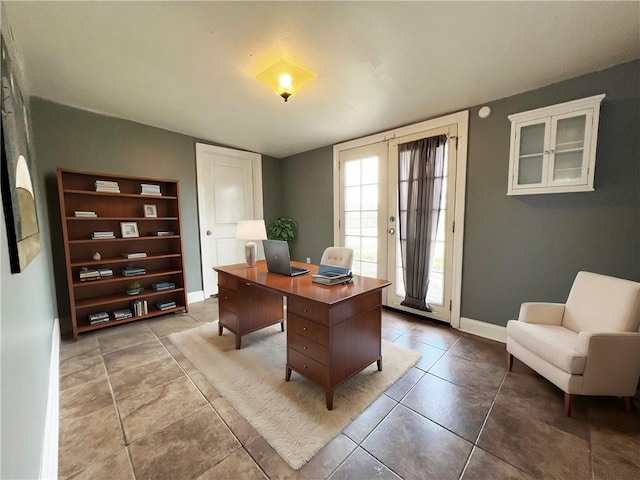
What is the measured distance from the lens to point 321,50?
1.85 m

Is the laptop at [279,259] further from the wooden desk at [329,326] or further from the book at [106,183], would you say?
the book at [106,183]

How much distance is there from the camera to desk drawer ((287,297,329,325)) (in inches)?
63.9

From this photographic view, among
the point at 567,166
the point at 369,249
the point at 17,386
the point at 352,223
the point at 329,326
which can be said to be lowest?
the point at 329,326

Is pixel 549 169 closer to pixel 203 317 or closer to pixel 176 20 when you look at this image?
pixel 176 20

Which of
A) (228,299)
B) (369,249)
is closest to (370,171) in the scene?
(369,249)

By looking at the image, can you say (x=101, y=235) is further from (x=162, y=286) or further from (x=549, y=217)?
(x=549, y=217)

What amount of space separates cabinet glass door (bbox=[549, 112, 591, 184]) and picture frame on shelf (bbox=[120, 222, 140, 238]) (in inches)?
165

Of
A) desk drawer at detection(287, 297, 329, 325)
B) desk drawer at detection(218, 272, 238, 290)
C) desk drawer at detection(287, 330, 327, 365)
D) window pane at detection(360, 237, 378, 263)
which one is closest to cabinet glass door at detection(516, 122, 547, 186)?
window pane at detection(360, 237, 378, 263)

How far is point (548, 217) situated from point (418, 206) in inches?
44.4

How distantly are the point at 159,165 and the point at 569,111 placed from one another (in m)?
4.23

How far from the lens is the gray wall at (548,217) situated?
6.17 feet

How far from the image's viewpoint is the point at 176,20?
162 centimetres

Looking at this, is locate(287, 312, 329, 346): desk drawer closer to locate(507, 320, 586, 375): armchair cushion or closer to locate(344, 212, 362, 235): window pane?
locate(507, 320, 586, 375): armchair cushion

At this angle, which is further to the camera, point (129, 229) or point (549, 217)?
point (129, 229)
